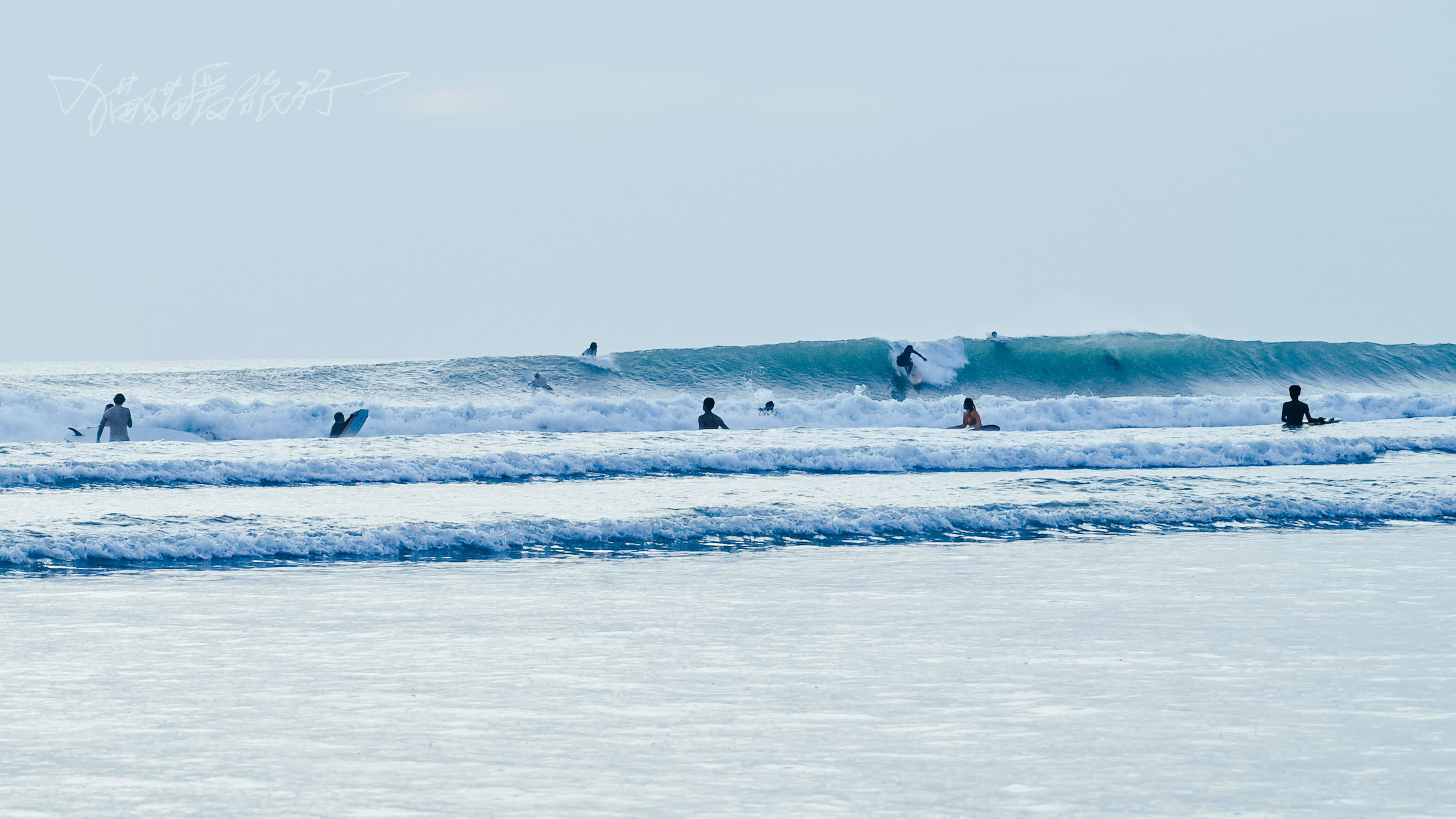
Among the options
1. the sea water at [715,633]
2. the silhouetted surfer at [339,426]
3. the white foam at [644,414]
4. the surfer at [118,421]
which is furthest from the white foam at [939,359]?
the surfer at [118,421]

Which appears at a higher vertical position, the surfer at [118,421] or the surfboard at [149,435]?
the surfer at [118,421]

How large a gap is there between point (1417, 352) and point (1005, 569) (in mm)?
35549

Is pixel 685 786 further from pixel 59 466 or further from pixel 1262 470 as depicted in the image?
pixel 1262 470

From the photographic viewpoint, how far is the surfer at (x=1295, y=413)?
17375mm

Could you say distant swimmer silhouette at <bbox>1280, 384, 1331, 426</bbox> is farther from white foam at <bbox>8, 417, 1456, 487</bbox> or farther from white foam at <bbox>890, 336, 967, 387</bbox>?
white foam at <bbox>890, 336, 967, 387</bbox>

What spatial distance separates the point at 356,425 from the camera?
20781 millimetres

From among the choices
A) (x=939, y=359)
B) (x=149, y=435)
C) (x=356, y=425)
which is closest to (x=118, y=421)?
(x=356, y=425)

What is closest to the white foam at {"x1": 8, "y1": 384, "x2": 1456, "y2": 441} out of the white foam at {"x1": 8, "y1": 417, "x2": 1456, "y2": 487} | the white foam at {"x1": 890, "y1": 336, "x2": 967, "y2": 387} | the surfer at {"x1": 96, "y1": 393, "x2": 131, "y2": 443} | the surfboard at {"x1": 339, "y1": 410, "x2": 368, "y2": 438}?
the surfboard at {"x1": 339, "y1": 410, "x2": 368, "y2": 438}

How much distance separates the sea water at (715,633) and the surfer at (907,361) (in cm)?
1754

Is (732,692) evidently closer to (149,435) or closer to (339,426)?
(339,426)

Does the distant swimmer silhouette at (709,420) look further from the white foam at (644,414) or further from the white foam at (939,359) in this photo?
the white foam at (939,359)

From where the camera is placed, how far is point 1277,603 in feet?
20.3

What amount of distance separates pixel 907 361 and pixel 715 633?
27.4 metres

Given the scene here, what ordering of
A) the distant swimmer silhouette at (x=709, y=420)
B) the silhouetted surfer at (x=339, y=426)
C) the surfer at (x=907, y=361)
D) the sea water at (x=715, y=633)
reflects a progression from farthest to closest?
the surfer at (x=907, y=361), the silhouetted surfer at (x=339, y=426), the distant swimmer silhouette at (x=709, y=420), the sea water at (x=715, y=633)
